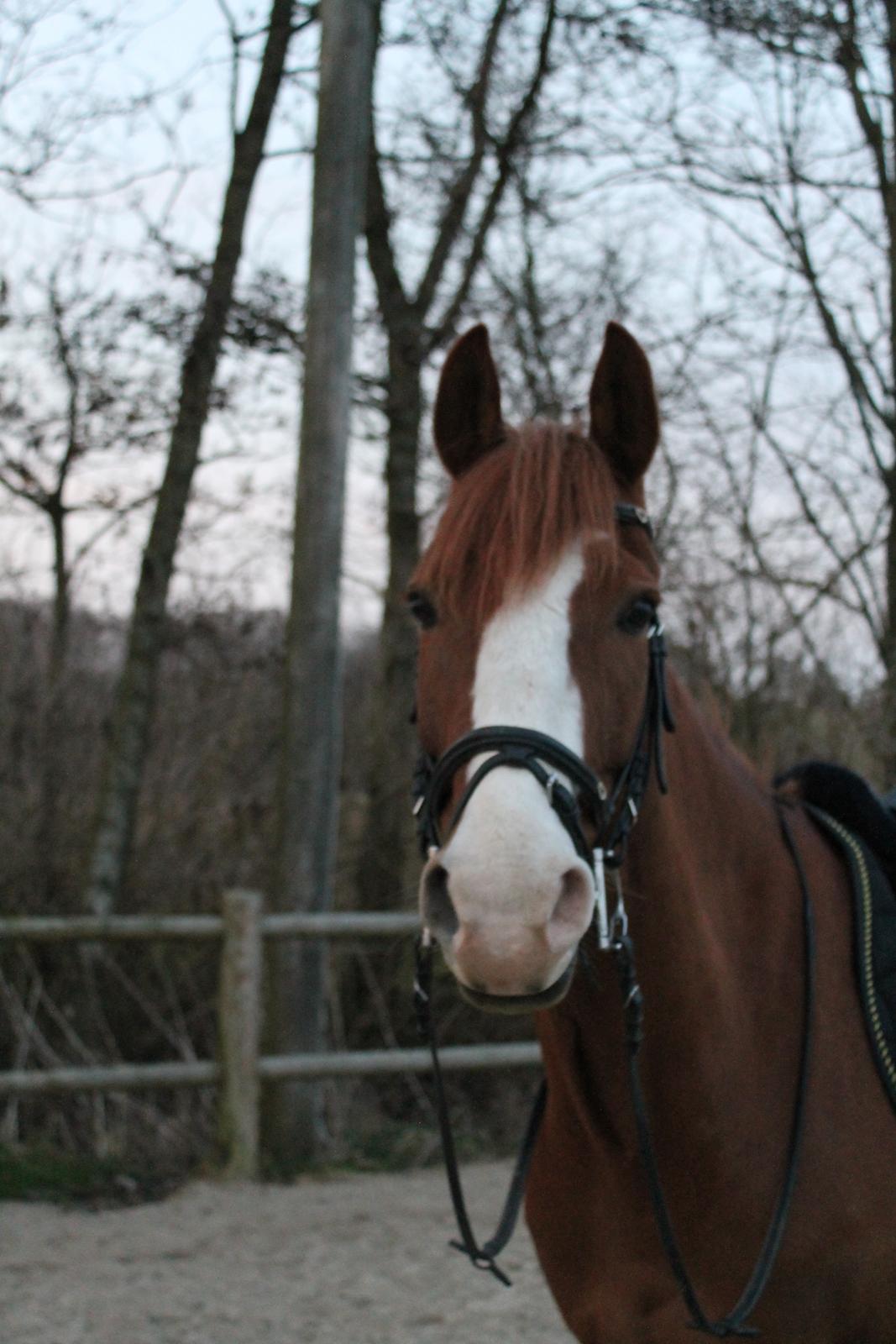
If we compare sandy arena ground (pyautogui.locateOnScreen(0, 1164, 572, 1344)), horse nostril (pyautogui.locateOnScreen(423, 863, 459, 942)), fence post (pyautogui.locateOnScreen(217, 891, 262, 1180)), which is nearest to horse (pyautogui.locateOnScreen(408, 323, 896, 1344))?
horse nostril (pyautogui.locateOnScreen(423, 863, 459, 942))

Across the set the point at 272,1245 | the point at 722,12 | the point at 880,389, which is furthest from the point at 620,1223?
the point at 880,389

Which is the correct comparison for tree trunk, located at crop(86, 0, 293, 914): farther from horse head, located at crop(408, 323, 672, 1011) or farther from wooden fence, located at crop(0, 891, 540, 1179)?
horse head, located at crop(408, 323, 672, 1011)

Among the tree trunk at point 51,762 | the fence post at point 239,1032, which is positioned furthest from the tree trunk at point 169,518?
the fence post at point 239,1032

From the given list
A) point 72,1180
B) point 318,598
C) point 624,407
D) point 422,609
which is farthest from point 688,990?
point 72,1180

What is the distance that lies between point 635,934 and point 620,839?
Answer: 27 centimetres

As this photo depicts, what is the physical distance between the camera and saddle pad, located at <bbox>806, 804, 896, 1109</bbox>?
226cm

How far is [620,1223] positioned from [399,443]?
6.21 meters

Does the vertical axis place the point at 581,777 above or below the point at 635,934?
above

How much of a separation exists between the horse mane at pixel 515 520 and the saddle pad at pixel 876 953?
35.4 inches

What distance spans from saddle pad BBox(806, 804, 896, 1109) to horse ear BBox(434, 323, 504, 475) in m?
1.09

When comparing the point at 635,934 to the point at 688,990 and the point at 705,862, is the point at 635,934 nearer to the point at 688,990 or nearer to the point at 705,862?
the point at 688,990

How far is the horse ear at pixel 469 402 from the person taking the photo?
91.3 inches

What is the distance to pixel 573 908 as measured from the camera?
171 centimetres

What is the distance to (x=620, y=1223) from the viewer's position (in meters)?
2.19
